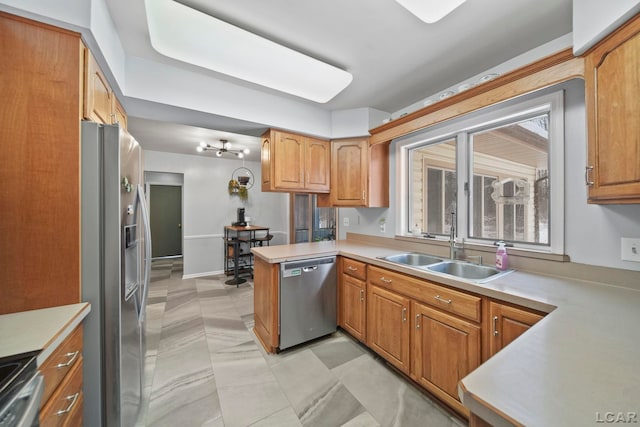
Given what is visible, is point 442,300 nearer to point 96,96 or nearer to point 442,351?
point 442,351

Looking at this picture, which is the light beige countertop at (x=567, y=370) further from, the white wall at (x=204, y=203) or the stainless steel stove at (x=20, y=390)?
the white wall at (x=204, y=203)

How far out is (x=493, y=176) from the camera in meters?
2.08

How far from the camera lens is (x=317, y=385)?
1.83m

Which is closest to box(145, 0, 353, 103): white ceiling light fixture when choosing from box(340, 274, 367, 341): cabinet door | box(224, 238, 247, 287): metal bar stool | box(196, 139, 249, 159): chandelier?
box(340, 274, 367, 341): cabinet door

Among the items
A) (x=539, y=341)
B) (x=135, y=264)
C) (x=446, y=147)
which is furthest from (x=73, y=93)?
(x=446, y=147)

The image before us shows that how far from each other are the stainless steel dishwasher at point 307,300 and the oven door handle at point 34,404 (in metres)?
1.52

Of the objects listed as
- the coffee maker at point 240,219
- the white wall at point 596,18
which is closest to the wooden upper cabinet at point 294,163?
the white wall at point 596,18

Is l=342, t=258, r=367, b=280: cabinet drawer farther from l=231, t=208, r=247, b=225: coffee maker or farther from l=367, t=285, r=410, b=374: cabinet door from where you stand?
l=231, t=208, r=247, b=225: coffee maker

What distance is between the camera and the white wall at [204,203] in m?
4.72

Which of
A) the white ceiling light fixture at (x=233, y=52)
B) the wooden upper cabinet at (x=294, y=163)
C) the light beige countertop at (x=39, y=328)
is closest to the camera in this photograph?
the light beige countertop at (x=39, y=328)

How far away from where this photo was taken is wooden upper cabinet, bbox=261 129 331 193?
8.43 feet

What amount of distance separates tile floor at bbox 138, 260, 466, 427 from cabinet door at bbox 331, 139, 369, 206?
1.50 meters

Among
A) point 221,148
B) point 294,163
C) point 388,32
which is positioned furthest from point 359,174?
point 221,148

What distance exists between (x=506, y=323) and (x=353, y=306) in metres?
1.29
